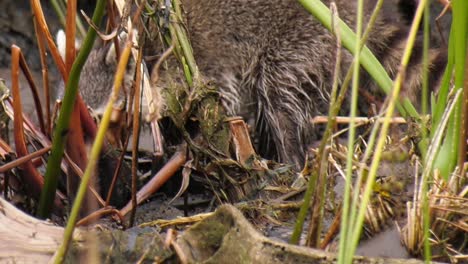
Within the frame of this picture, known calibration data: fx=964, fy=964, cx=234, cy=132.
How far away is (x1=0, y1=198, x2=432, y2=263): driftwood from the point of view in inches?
114

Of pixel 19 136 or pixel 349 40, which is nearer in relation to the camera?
pixel 349 40

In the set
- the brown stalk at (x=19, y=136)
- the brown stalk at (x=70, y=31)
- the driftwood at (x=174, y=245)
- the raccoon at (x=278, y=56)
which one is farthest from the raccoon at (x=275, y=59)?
the driftwood at (x=174, y=245)

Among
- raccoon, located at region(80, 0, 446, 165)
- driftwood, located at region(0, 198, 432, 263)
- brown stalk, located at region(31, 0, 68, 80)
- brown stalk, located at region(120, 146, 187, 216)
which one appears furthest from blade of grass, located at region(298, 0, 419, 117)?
raccoon, located at region(80, 0, 446, 165)

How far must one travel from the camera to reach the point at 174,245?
2.95m

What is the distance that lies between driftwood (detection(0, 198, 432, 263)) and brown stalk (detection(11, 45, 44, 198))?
0.71 m

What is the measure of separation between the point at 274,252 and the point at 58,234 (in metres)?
0.73

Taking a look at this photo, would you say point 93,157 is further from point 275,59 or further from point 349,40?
point 275,59

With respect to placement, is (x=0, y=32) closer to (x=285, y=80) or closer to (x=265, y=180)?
(x=285, y=80)

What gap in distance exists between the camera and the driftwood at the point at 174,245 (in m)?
2.89

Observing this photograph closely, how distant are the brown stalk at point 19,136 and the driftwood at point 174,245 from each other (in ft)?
2.32

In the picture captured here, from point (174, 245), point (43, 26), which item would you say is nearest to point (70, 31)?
point (43, 26)

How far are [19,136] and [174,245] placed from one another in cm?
130

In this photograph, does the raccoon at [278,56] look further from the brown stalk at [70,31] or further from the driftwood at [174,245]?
the driftwood at [174,245]

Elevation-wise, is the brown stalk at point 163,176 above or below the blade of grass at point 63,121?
below
